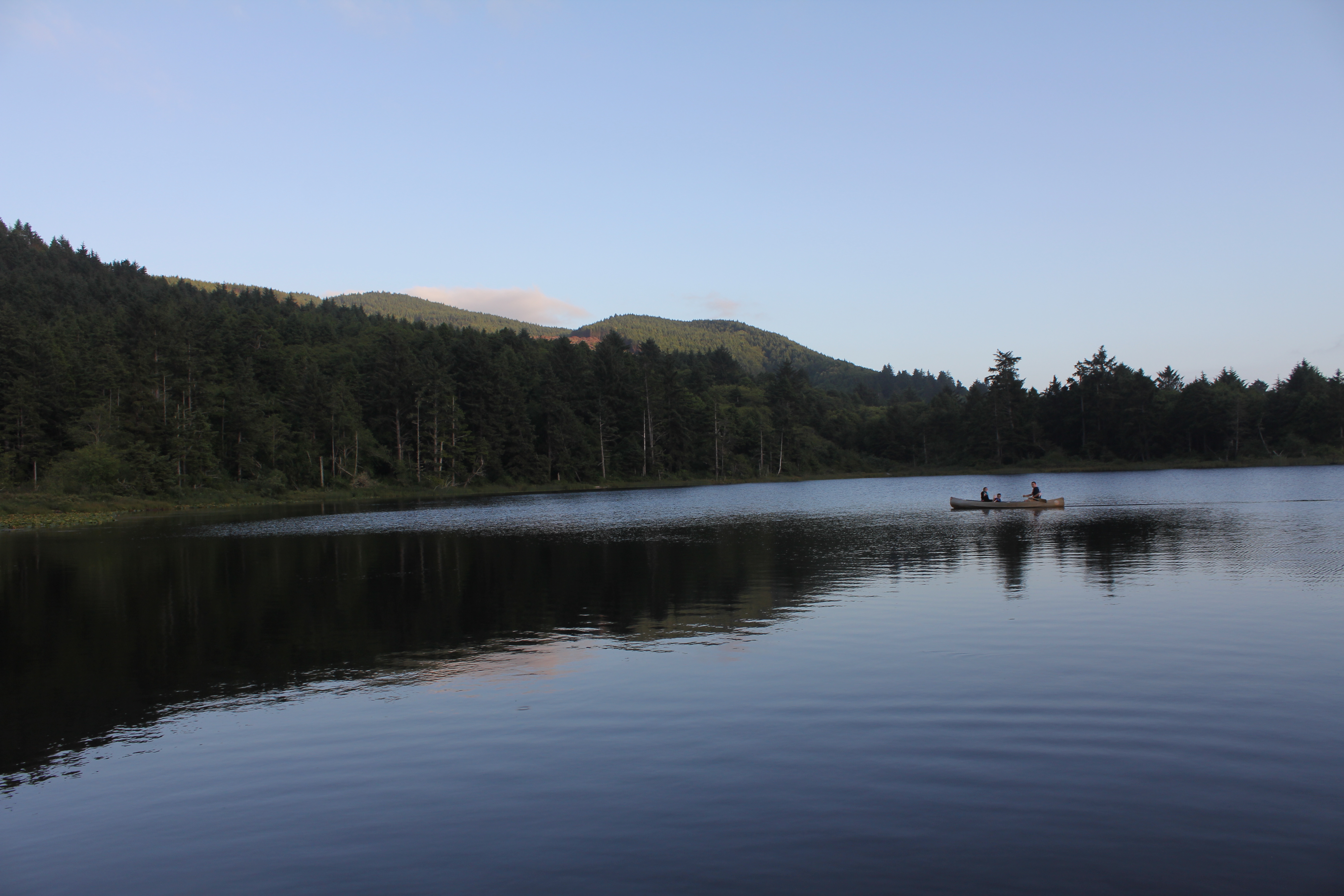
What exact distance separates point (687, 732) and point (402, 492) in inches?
3642

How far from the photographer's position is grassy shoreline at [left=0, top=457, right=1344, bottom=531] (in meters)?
61.4

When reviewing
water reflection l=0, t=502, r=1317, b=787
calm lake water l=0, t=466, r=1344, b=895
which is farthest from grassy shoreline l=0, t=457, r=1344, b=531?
calm lake water l=0, t=466, r=1344, b=895

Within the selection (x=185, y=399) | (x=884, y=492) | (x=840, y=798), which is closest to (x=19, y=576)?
(x=840, y=798)

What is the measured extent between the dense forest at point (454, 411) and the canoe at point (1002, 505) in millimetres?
67477

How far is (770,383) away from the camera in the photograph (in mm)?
171625

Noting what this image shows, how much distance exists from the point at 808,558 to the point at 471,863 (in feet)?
85.1

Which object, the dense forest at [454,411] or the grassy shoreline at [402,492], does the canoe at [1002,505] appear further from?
the dense forest at [454,411]

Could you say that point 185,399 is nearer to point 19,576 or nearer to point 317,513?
point 317,513

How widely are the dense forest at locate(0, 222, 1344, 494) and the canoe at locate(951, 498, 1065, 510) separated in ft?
221

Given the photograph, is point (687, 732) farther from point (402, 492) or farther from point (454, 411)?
point (454, 411)

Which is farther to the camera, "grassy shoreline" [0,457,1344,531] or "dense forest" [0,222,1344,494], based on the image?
"dense forest" [0,222,1344,494]

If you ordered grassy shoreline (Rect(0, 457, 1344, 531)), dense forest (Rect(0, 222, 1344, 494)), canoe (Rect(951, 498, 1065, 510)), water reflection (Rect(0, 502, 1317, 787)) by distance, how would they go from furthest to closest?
1. dense forest (Rect(0, 222, 1344, 494))
2. grassy shoreline (Rect(0, 457, 1344, 531))
3. canoe (Rect(951, 498, 1065, 510))
4. water reflection (Rect(0, 502, 1317, 787))

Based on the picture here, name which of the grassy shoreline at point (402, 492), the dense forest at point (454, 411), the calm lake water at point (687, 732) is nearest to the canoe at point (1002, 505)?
the calm lake water at point (687, 732)

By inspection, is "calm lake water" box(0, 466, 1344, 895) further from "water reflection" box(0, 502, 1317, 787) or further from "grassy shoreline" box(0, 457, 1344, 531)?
"grassy shoreline" box(0, 457, 1344, 531)
